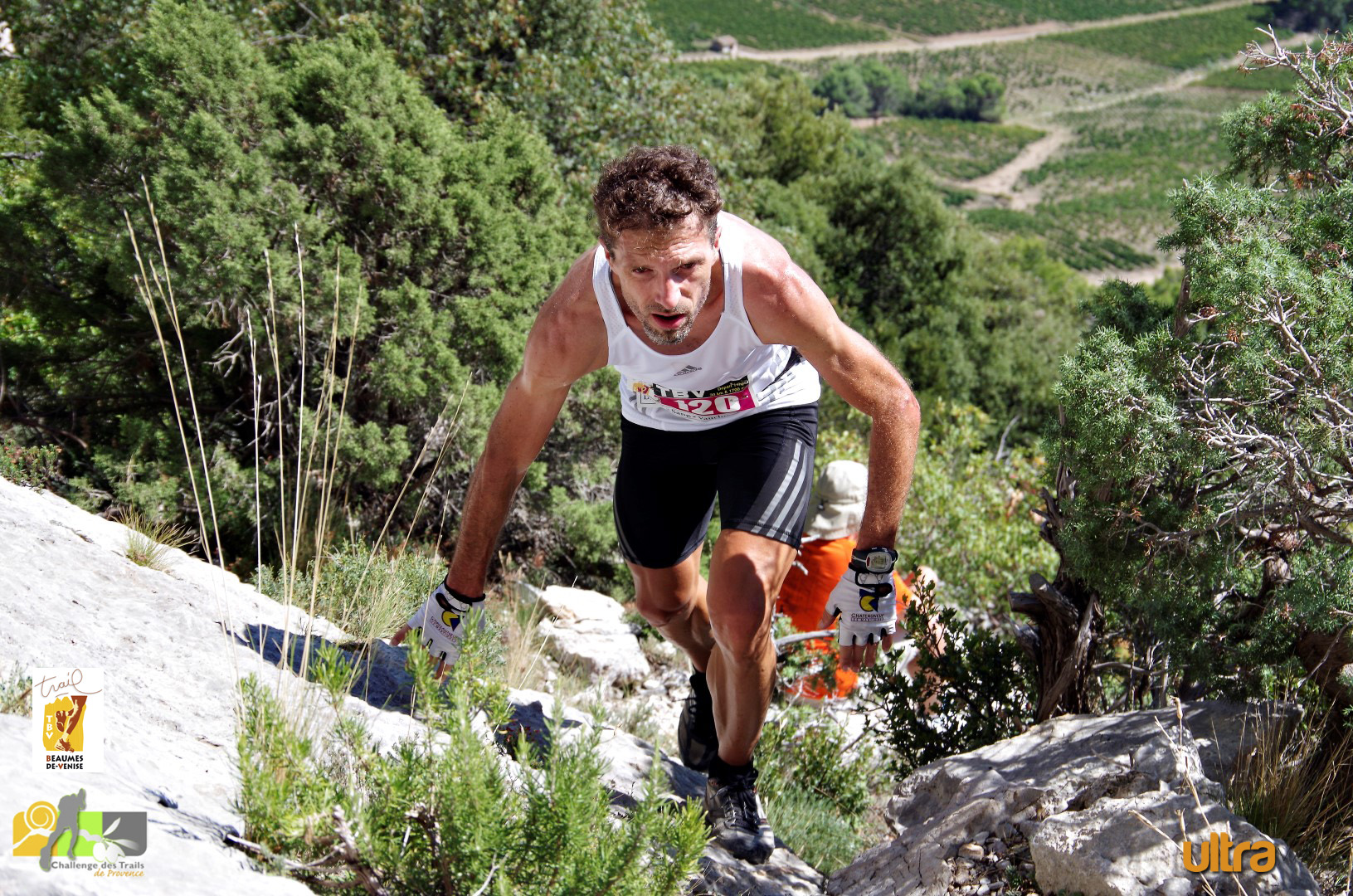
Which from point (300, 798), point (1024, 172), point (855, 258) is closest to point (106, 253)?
point (300, 798)

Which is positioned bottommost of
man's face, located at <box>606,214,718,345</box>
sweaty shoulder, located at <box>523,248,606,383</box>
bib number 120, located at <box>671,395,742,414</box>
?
bib number 120, located at <box>671,395,742,414</box>

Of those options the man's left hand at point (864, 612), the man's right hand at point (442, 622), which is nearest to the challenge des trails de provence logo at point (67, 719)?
the man's right hand at point (442, 622)

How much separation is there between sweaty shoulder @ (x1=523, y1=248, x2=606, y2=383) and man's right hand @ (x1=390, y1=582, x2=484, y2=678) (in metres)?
0.67

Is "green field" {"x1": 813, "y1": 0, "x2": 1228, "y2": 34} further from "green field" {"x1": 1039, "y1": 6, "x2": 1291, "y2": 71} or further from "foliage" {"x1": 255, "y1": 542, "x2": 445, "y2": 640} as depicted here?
"foliage" {"x1": 255, "y1": 542, "x2": 445, "y2": 640}

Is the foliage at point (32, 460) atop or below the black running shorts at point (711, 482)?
below

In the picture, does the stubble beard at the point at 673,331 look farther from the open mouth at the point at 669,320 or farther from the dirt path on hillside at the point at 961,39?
the dirt path on hillside at the point at 961,39

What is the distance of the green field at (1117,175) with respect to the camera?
49688 millimetres

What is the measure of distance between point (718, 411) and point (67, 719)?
70.4 inches

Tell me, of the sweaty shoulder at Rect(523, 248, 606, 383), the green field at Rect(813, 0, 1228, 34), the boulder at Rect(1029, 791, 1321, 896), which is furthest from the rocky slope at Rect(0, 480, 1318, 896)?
the green field at Rect(813, 0, 1228, 34)

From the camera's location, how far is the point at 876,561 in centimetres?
290

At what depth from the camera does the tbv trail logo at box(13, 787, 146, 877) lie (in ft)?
6.01

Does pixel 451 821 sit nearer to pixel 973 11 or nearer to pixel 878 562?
pixel 878 562

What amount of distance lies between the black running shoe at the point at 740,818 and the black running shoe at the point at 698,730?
399mm

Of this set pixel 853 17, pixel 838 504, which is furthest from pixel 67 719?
pixel 853 17
